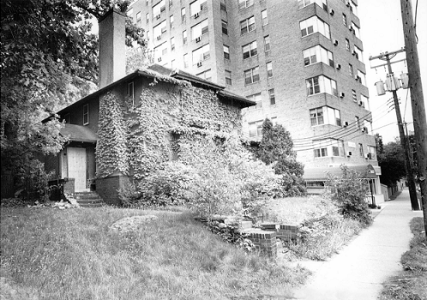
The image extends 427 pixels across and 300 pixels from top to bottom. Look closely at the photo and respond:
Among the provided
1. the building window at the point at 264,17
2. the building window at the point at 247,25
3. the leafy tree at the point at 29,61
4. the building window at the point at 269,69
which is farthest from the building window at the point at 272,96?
the leafy tree at the point at 29,61

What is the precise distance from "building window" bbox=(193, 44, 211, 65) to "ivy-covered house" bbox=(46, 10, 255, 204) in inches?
611

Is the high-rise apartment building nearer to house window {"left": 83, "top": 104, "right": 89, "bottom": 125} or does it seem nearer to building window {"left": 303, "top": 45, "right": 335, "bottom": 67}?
building window {"left": 303, "top": 45, "right": 335, "bottom": 67}

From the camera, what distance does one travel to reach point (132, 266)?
5.45 meters

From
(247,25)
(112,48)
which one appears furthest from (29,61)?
(247,25)

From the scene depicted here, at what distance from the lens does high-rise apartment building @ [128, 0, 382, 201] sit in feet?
90.9

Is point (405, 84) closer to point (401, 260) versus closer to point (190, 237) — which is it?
point (401, 260)

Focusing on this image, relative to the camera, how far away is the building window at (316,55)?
2767 centimetres

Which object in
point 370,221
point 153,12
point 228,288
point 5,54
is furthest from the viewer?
point 153,12

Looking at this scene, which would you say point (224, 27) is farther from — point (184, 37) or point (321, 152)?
point (321, 152)

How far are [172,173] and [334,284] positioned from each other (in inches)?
394

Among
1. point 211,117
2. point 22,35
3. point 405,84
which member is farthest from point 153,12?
point 22,35

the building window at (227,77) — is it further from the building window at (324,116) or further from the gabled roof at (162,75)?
the gabled roof at (162,75)

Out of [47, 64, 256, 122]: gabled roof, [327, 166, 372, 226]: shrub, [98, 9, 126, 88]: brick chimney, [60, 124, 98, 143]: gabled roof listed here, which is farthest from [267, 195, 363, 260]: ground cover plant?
[98, 9, 126, 88]: brick chimney

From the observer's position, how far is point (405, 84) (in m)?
19.0
